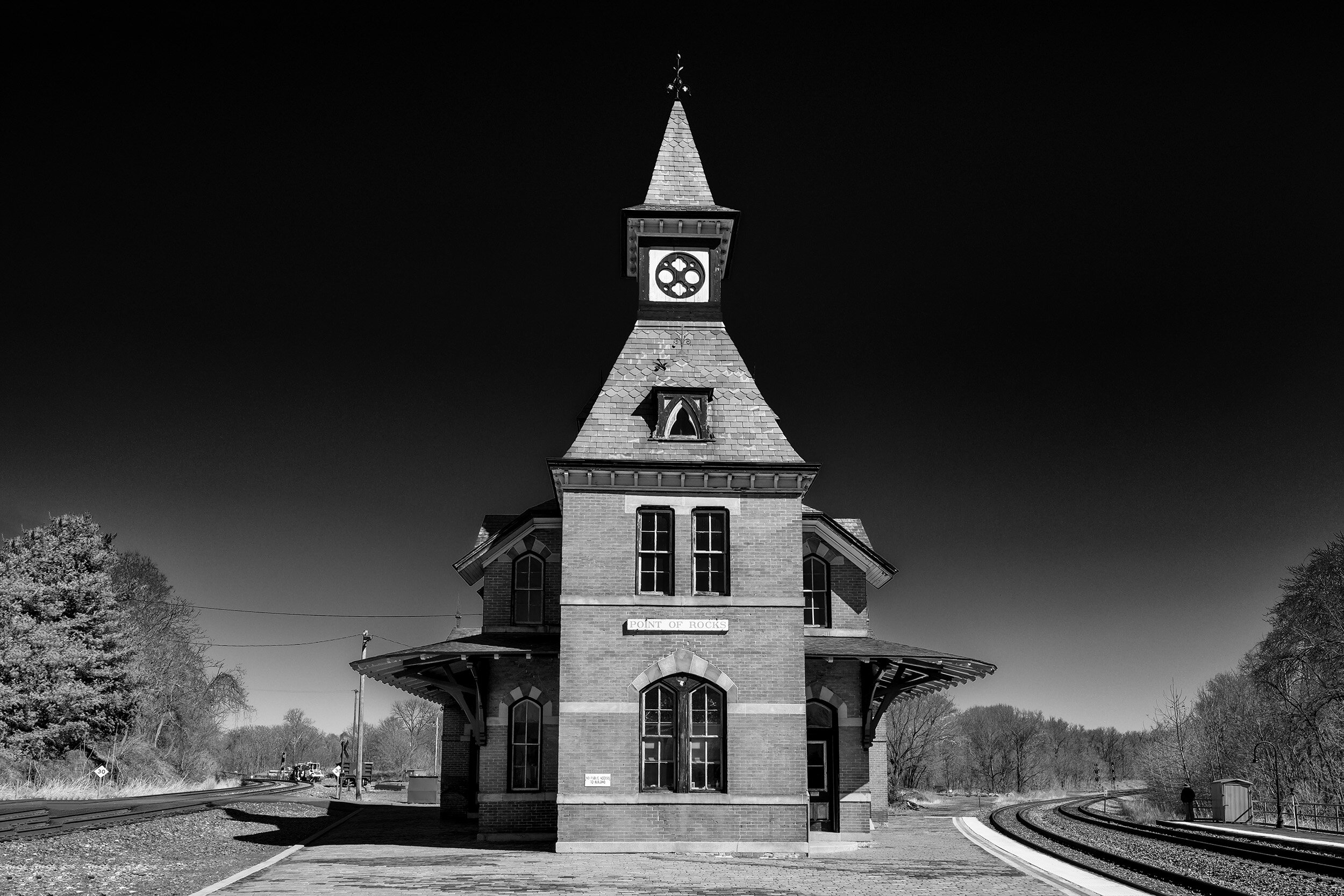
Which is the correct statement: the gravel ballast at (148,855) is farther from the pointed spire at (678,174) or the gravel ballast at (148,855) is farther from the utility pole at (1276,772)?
the utility pole at (1276,772)

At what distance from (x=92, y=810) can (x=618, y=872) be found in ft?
60.6

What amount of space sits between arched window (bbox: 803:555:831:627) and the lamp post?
61.0 feet

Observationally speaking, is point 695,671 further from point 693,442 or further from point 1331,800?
point 1331,800

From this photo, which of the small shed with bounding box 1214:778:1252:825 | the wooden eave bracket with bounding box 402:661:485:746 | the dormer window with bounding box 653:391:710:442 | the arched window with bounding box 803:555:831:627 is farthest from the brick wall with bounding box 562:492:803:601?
the small shed with bounding box 1214:778:1252:825

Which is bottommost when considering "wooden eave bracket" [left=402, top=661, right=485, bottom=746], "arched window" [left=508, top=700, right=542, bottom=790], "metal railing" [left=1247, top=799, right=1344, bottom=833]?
"metal railing" [left=1247, top=799, right=1344, bottom=833]

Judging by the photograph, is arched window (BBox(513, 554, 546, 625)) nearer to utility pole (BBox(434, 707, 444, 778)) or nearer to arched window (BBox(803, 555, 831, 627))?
arched window (BBox(803, 555, 831, 627))

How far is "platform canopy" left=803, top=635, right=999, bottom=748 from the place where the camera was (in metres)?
23.5

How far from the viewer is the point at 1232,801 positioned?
3731 cm

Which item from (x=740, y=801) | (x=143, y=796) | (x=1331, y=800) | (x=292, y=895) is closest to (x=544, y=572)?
(x=740, y=801)

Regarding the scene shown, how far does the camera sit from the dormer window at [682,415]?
922 inches

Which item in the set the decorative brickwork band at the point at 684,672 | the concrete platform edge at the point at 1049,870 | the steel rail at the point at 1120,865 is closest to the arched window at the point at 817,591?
the decorative brickwork band at the point at 684,672

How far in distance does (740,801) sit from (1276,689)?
2801cm

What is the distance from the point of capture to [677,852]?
68.3 ft

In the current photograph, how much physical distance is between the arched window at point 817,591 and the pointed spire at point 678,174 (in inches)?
364
